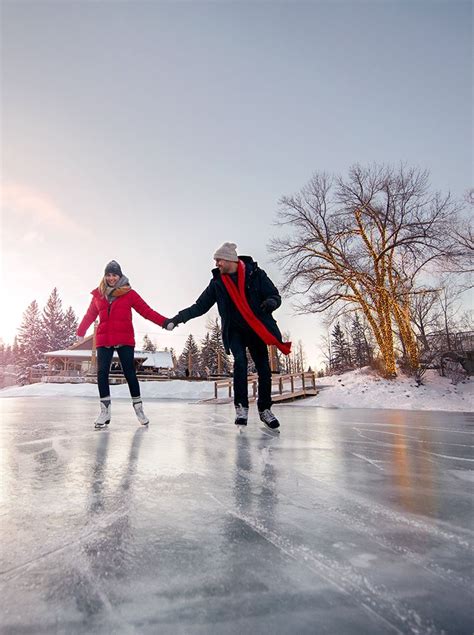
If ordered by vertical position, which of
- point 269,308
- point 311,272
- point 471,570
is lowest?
point 471,570

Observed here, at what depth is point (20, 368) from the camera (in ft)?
165

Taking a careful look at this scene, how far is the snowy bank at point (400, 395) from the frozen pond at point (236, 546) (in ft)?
A: 32.5

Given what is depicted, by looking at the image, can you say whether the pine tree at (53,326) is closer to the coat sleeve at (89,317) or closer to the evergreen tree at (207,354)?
the evergreen tree at (207,354)

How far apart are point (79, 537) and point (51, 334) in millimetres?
57050

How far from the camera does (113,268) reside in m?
4.37

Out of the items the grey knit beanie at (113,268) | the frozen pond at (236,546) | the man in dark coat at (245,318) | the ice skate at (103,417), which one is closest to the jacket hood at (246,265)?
the man in dark coat at (245,318)

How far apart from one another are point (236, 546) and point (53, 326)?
57.9 m

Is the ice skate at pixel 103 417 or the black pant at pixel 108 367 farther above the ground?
the black pant at pixel 108 367

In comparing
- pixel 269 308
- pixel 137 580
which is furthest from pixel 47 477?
pixel 269 308

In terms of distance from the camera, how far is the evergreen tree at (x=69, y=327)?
52.8m

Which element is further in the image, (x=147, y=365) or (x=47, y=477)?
(x=147, y=365)

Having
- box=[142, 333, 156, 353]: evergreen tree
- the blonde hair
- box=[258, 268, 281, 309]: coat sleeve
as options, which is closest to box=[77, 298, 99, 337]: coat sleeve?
the blonde hair

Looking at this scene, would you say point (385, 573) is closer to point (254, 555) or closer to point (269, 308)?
point (254, 555)

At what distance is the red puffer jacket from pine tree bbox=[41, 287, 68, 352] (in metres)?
52.6
